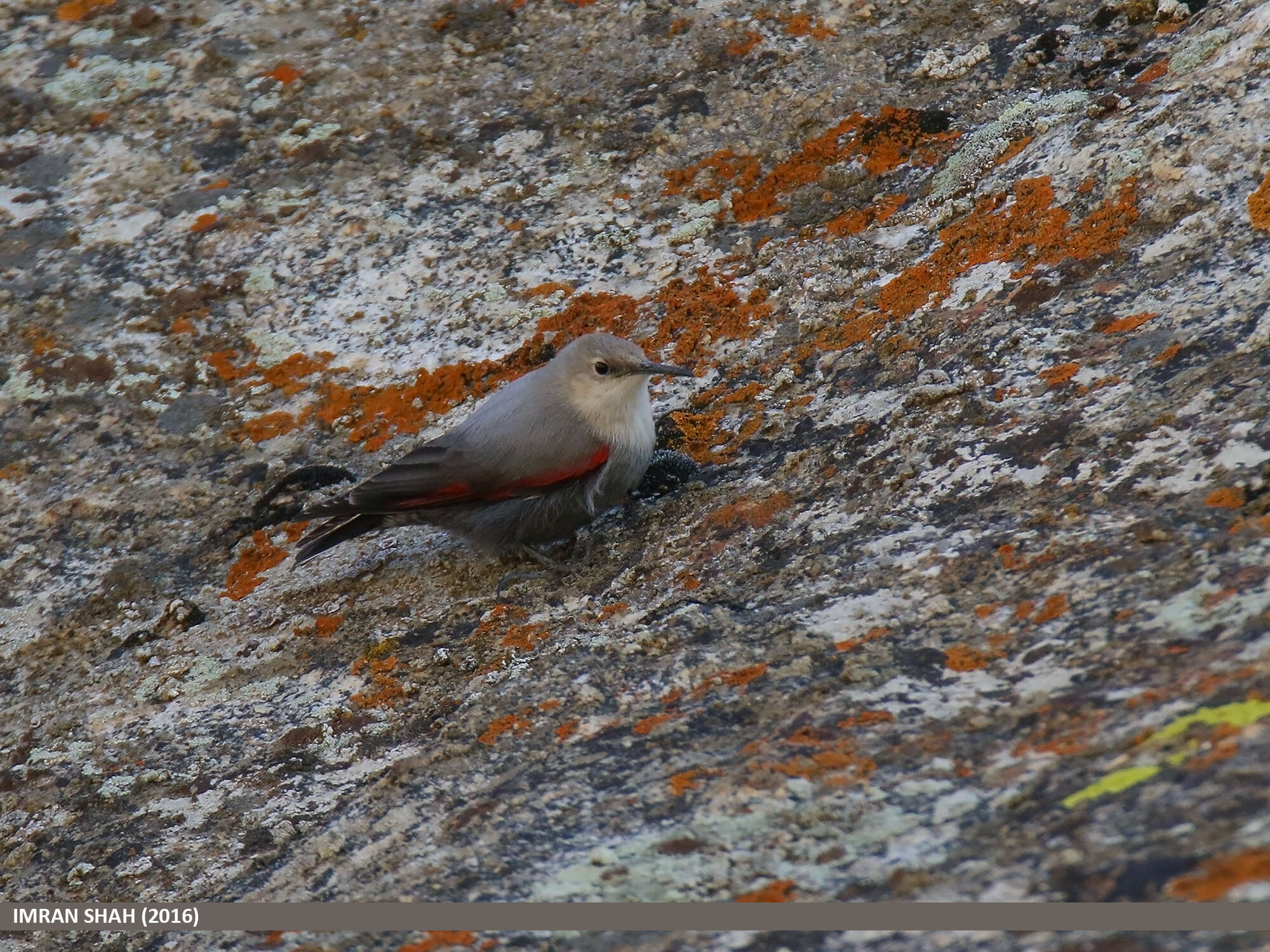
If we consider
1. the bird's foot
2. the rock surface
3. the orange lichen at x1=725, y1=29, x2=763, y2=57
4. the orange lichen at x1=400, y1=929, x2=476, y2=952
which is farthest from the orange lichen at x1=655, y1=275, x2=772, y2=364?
the orange lichen at x1=400, y1=929, x2=476, y2=952

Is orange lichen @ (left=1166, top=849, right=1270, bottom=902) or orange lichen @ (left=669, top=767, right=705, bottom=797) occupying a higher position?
orange lichen @ (left=1166, top=849, right=1270, bottom=902)

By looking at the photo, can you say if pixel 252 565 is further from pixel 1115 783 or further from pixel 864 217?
pixel 1115 783

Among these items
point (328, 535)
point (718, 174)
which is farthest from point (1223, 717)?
point (718, 174)

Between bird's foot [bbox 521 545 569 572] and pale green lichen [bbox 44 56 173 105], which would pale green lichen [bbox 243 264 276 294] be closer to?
pale green lichen [bbox 44 56 173 105]

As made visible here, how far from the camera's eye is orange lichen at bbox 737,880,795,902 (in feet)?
6.75

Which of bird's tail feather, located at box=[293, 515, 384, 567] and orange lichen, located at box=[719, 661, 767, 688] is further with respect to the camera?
bird's tail feather, located at box=[293, 515, 384, 567]

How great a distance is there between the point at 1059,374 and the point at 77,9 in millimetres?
5156

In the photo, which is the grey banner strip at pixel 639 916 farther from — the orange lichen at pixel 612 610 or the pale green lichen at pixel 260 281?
the pale green lichen at pixel 260 281

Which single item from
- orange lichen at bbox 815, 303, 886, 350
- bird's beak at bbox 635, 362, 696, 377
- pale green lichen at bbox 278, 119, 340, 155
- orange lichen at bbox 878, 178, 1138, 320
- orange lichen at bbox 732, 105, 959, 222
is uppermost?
pale green lichen at bbox 278, 119, 340, 155

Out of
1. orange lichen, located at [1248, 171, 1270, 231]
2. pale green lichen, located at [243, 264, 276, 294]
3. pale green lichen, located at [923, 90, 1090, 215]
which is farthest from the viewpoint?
pale green lichen, located at [243, 264, 276, 294]

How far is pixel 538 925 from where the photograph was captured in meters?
2.18

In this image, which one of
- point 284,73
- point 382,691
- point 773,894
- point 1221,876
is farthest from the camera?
point 284,73

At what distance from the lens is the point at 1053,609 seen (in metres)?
2.46

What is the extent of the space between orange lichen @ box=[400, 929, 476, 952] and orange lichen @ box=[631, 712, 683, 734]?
0.65 metres
